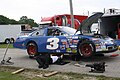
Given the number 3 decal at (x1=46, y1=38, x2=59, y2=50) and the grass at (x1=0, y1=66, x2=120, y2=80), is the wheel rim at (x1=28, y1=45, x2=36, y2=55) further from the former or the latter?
the grass at (x1=0, y1=66, x2=120, y2=80)

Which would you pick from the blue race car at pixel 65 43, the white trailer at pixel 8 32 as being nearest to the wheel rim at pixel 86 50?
the blue race car at pixel 65 43

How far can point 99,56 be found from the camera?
1266 centimetres

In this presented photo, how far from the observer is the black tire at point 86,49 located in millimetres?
10828

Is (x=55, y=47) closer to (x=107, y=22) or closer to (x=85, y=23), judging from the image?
(x=85, y=23)

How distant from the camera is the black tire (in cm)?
1083

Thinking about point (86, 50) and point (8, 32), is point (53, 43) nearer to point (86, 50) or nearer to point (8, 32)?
point (86, 50)

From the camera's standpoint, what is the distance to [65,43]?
11.4 m

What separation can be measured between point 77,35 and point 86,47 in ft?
2.10

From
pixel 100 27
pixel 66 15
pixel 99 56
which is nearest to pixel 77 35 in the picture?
pixel 99 56

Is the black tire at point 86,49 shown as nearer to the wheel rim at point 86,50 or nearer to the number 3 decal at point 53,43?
the wheel rim at point 86,50

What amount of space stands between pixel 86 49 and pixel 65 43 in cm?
94

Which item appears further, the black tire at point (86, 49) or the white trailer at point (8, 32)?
the white trailer at point (8, 32)

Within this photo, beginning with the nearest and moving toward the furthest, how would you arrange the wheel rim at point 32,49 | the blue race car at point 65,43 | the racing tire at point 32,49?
1. the blue race car at point 65,43
2. the racing tire at point 32,49
3. the wheel rim at point 32,49


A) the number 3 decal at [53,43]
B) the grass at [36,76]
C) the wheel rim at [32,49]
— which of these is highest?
the number 3 decal at [53,43]
